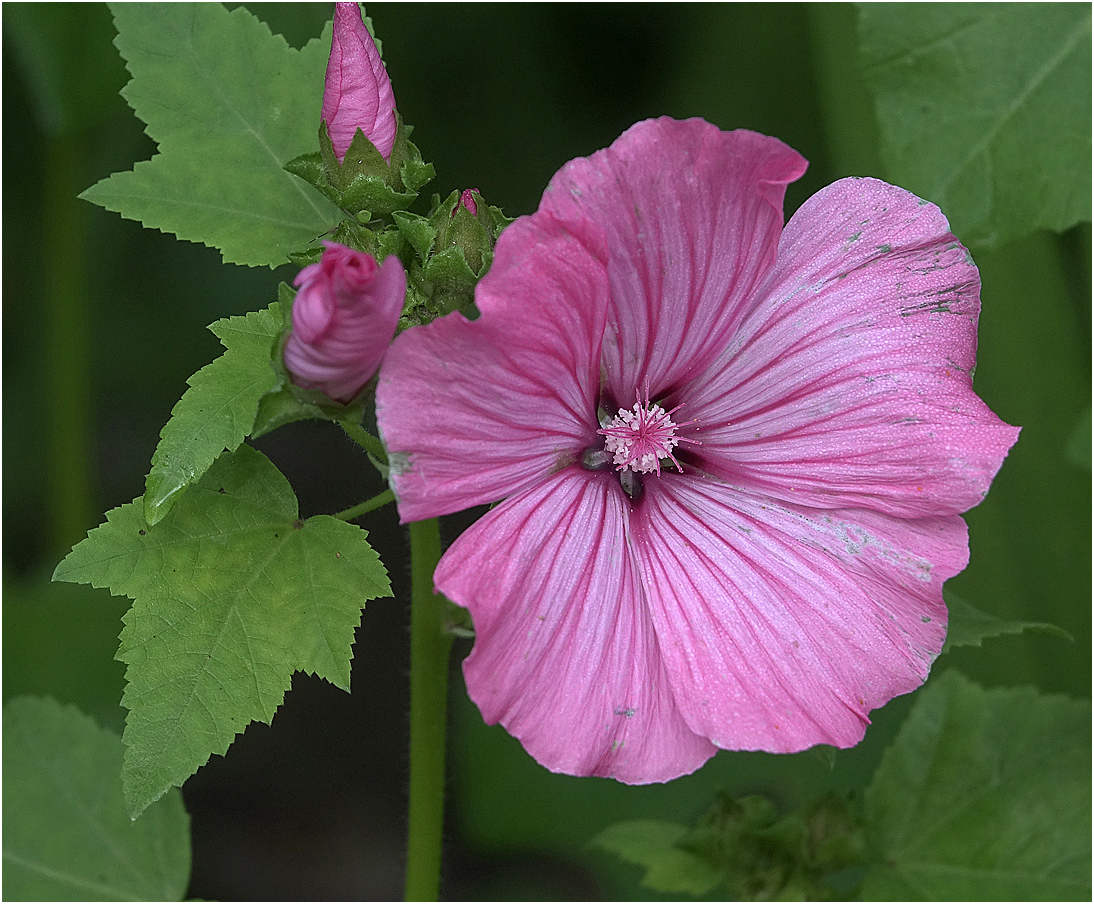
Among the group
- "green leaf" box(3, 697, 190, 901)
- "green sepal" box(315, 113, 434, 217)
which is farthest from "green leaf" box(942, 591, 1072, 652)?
"green leaf" box(3, 697, 190, 901)

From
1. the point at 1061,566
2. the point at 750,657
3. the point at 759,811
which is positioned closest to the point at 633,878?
the point at 759,811

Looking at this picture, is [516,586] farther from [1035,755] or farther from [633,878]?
[633,878]

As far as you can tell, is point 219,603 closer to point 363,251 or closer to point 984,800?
point 363,251

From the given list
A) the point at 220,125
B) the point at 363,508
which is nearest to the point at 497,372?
the point at 363,508

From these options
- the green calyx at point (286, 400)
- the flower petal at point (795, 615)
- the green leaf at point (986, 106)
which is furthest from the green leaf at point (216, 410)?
the green leaf at point (986, 106)

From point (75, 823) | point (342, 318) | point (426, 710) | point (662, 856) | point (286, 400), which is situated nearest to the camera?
point (342, 318)

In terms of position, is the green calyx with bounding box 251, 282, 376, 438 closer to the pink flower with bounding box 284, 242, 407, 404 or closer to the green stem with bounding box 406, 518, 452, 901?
the pink flower with bounding box 284, 242, 407, 404
